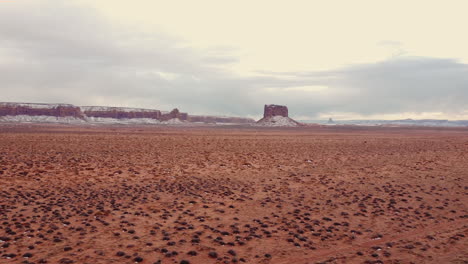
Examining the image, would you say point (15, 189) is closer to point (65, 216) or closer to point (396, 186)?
point (65, 216)

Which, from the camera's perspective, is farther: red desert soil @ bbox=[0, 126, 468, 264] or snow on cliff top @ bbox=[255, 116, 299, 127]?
snow on cliff top @ bbox=[255, 116, 299, 127]

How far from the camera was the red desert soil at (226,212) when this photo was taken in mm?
9664

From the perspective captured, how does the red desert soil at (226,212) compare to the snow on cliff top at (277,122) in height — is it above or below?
below

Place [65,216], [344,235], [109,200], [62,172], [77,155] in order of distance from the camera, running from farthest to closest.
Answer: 1. [77,155]
2. [62,172]
3. [109,200]
4. [65,216]
5. [344,235]

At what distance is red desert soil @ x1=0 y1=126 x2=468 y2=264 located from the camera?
9.66 meters

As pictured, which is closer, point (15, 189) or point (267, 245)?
point (267, 245)

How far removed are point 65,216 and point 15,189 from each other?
5558mm

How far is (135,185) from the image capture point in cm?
1791

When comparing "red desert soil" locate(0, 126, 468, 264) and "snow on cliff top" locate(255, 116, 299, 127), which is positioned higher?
"snow on cliff top" locate(255, 116, 299, 127)

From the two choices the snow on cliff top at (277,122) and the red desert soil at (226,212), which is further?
the snow on cliff top at (277,122)

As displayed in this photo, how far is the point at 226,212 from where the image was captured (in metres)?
13.7

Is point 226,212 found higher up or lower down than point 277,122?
lower down

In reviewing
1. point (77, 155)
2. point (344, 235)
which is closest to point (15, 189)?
point (77, 155)

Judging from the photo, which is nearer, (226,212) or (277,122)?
(226,212)
